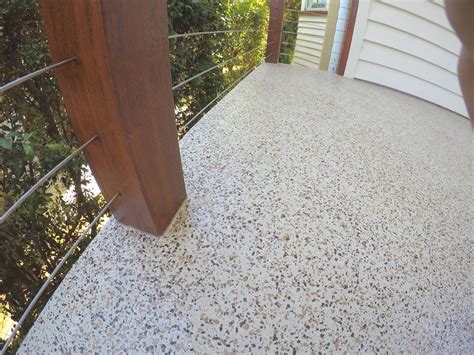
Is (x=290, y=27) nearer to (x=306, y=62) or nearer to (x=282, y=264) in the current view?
(x=306, y=62)

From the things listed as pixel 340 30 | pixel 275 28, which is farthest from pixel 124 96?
pixel 340 30

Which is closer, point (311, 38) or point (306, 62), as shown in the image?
point (311, 38)

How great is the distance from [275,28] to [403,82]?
1.58 m

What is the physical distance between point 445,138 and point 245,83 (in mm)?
1656

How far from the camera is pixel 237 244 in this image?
107cm

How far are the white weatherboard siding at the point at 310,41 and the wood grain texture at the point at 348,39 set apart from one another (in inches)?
67.0

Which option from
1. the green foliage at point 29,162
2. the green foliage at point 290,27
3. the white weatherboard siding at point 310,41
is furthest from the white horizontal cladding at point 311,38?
the green foliage at point 29,162

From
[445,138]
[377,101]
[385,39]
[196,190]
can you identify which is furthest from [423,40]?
[196,190]

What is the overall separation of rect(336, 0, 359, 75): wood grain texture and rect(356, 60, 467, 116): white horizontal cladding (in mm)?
182

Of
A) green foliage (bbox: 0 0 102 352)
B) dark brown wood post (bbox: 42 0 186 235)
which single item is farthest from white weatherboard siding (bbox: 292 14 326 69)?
dark brown wood post (bbox: 42 0 186 235)

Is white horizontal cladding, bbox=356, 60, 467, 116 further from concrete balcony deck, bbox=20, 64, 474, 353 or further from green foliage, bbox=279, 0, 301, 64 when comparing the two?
concrete balcony deck, bbox=20, 64, 474, 353

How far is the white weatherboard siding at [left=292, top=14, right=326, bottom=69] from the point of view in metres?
5.27

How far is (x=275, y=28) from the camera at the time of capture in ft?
11.2

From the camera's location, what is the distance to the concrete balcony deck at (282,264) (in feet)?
2.80
